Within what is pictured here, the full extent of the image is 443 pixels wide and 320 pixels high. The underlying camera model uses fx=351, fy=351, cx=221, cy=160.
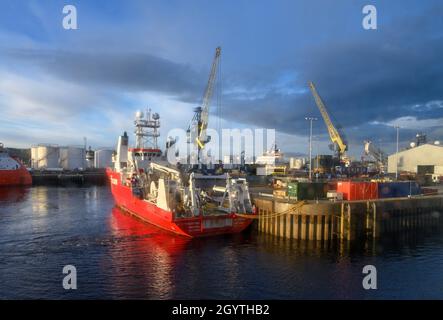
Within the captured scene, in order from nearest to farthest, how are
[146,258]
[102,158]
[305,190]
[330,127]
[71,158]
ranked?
[146,258] → [305,190] → [330,127] → [71,158] → [102,158]

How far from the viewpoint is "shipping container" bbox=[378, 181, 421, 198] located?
1535 inches

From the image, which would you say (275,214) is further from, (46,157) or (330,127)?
(46,157)

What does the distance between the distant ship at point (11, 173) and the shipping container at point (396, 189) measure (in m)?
97.5

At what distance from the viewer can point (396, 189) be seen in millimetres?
40469

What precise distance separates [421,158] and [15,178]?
11139cm

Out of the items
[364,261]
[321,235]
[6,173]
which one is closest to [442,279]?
[364,261]

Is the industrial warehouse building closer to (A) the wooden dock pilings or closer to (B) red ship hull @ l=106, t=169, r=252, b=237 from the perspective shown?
(A) the wooden dock pilings

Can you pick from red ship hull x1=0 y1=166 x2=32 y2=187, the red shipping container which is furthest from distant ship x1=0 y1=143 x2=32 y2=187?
the red shipping container

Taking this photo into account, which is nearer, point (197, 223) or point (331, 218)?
point (197, 223)

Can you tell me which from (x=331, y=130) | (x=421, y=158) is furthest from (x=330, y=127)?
(x=421, y=158)

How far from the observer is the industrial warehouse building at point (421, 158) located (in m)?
87.1

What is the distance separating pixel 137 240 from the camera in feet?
111

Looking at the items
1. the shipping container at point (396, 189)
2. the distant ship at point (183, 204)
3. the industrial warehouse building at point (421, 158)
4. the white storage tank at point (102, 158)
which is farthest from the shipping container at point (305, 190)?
the white storage tank at point (102, 158)
